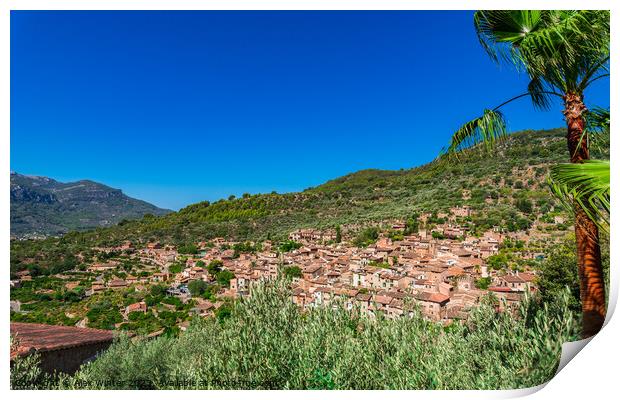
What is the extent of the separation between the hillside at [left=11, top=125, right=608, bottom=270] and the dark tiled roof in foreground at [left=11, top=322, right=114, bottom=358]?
2623mm

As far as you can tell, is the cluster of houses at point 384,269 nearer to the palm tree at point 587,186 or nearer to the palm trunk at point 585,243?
the palm trunk at point 585,243

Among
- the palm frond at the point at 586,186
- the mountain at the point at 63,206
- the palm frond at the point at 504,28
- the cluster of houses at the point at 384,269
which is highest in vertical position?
the palm frond at the point at 504,28

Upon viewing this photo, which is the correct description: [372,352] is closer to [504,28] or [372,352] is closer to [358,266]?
[504,28]

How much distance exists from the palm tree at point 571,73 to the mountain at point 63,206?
14.9 feet

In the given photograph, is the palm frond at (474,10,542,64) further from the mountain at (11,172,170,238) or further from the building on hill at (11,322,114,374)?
the building on hill at (11,322,114,374)

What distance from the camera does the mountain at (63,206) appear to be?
13.0ft

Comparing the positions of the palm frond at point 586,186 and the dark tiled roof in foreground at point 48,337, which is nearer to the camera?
the palm frond at point 586,186

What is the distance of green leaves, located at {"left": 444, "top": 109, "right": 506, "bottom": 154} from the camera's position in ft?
8.76

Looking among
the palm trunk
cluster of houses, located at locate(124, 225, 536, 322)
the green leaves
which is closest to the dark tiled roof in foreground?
cluster of houses, located at locate(124, 225, 536, 322)

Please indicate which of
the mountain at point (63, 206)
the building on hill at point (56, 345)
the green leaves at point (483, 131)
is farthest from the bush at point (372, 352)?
the mountain at point (63, 206)

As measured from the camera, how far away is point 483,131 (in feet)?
8.78

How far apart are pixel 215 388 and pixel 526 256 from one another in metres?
7.76

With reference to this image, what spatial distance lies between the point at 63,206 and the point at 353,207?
24.4 feet
